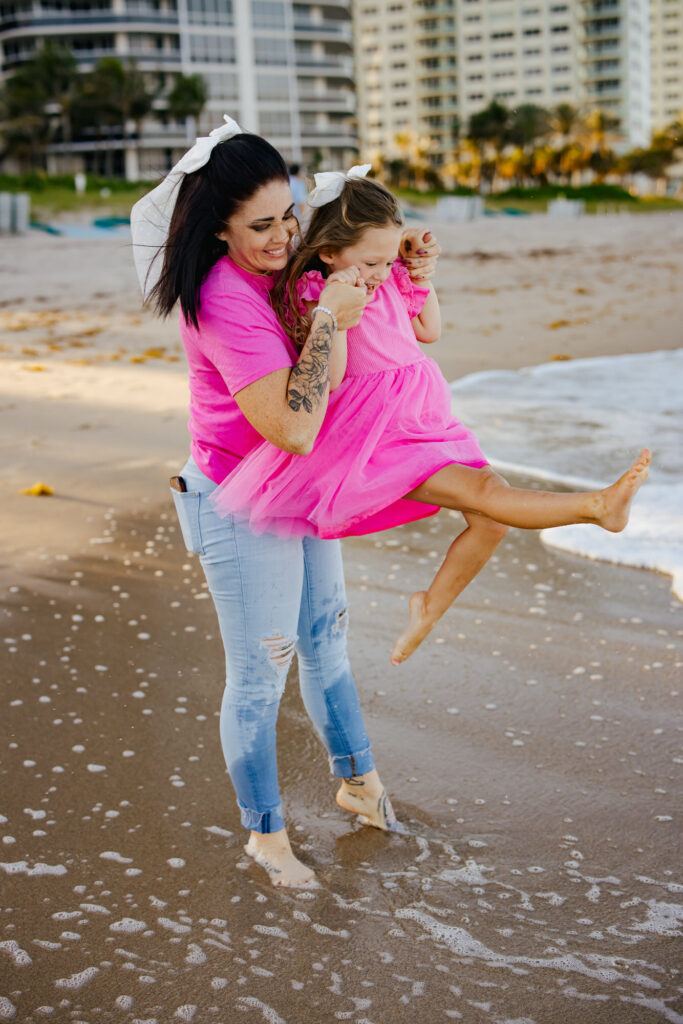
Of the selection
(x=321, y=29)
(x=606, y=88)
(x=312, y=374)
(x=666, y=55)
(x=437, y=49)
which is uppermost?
(x=666, y=55)

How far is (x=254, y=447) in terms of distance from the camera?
7.32 ft

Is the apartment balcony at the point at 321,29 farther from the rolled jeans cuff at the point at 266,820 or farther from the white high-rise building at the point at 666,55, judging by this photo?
the rolled jeans cuff at the point at 266,820

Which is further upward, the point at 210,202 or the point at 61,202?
the point at 61,202

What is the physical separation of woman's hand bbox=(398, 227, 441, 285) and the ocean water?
2.25 meters

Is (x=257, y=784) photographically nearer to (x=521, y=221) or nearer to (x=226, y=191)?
(x=226, y=191)

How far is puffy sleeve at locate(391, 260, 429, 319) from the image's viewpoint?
2.37 metres

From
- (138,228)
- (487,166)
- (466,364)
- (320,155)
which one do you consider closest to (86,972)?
(138,228)

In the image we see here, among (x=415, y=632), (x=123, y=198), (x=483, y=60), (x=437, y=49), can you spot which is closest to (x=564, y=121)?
(x=483, y=60)

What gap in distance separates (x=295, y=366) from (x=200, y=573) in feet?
7.97

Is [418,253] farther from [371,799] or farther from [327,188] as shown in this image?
[371,799]

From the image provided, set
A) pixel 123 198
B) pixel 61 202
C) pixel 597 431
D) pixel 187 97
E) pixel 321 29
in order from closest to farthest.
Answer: pixel 597 431, pixel 61 202, pixel 123 198, pixel 187 97, pixel 321 29

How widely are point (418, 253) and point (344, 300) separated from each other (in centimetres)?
38

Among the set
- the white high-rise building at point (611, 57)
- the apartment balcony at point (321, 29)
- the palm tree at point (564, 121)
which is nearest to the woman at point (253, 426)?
the apartment balcony at point (321, 29)

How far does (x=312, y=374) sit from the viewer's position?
78.9 inches
